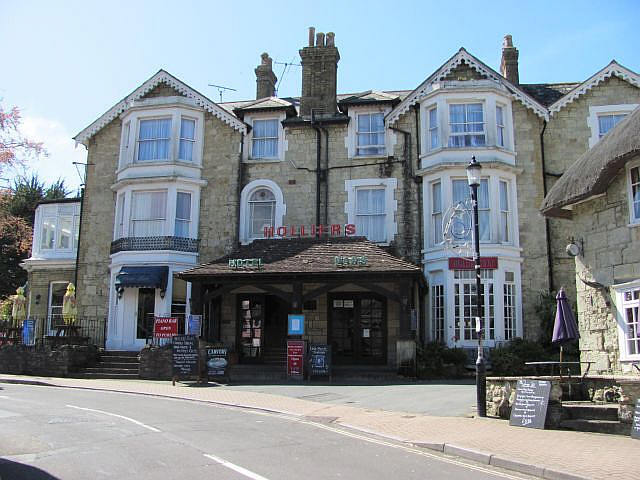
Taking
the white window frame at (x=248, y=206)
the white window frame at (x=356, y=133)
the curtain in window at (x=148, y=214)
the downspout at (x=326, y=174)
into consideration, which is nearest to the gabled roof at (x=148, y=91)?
the white window frame at (x=248, y=206)

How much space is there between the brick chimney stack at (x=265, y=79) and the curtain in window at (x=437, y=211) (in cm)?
1061

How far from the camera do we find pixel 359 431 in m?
11.1

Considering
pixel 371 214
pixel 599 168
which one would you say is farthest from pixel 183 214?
pixel 599 168

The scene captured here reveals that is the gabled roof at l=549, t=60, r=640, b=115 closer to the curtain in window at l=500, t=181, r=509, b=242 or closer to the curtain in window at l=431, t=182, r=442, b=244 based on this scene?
the curtain in window at l=500, t=181, r=509, b=242

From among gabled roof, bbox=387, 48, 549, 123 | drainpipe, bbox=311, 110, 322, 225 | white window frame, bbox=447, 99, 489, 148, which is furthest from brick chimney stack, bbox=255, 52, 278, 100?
white window frame, bbox=447, 99, 489, 148

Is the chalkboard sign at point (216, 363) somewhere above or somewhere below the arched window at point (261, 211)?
below

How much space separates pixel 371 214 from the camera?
950 inches

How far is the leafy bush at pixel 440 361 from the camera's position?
64.3 ft

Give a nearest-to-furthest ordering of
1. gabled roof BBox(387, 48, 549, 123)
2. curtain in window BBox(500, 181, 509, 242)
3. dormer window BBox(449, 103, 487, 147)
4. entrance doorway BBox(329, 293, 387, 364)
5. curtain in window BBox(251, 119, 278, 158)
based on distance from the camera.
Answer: curtain in window BBox(500, 181, 509, 242) → entrance doorway BBox(329, 293, 387, 364) → dormer window BBox(449, 103, 487, 147) → gabled roof BBox(387, 48, 549, 123) → curtain in window BBox(251, 119, 278, 158)

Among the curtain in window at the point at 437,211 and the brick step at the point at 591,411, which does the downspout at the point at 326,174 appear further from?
the brick step at the point at 591,411

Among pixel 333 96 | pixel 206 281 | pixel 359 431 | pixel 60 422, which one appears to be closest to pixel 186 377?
pixel 206 281

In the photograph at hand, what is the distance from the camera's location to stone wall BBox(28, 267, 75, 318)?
87.9 ft

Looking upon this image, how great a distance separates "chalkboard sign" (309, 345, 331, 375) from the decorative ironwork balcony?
8039 millimetres

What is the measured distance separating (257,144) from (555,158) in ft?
39.1
